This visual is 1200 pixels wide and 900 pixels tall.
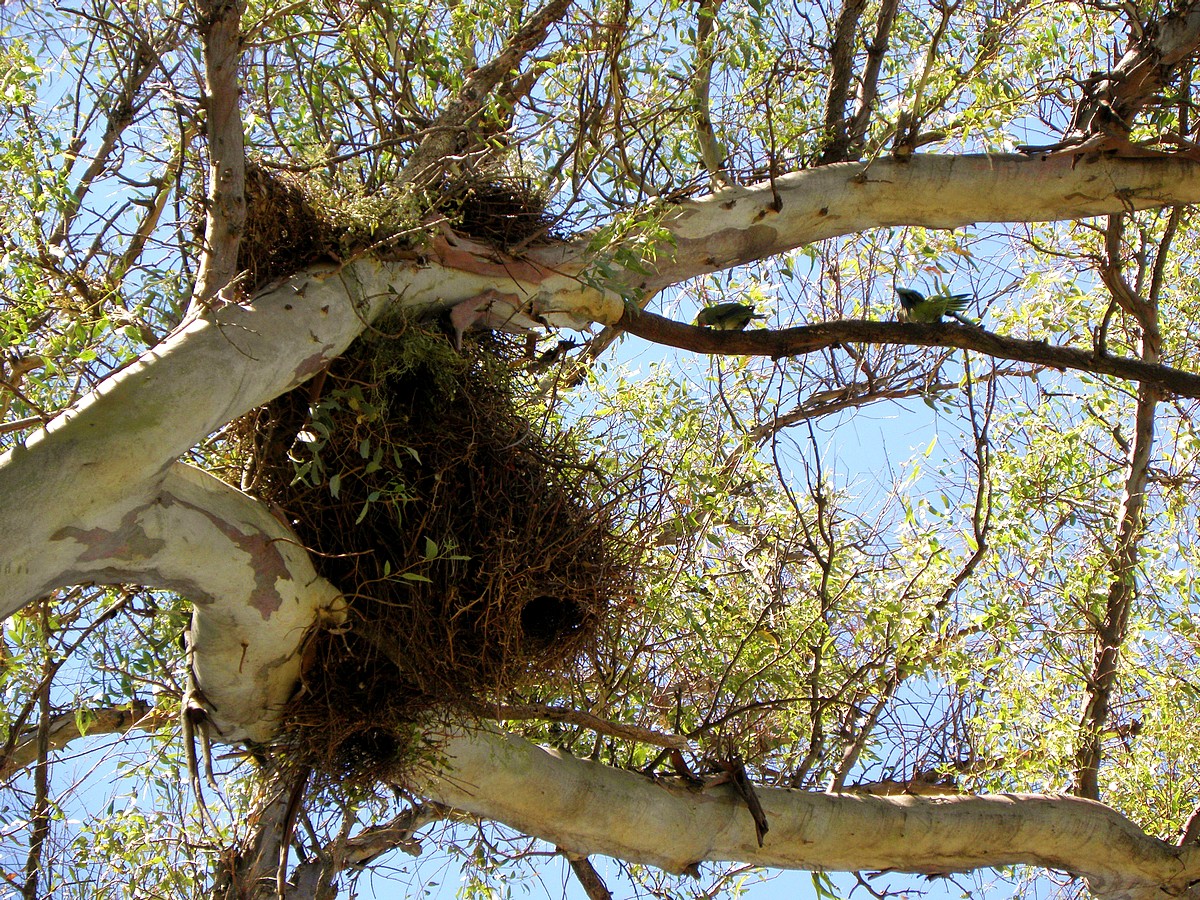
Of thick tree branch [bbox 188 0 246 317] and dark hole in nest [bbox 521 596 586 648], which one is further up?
thick tree branch [bbox 188 0 246 317]

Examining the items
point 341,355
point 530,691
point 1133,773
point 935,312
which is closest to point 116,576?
point 341,355

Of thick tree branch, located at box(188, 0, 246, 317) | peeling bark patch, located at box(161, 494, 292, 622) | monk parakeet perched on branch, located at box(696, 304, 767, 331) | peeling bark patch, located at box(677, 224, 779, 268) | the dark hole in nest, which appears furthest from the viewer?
monk parakeet perched on branch, located at box(696, 304, 767, 331)

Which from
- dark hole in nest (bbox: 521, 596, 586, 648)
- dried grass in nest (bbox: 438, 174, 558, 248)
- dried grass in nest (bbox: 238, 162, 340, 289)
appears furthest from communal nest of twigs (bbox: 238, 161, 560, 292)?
dark hole in nest (bbox: 521, 596, 586, 648)

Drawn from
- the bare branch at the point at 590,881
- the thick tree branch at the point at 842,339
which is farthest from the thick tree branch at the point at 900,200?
the bare branch at the point at 590,881

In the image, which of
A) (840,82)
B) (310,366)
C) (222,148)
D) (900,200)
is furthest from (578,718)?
(840,82)

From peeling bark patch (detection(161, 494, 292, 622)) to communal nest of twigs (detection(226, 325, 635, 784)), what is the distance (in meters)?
0.15

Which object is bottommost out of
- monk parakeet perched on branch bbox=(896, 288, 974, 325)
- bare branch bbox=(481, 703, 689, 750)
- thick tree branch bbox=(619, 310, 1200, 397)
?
bare branch bbox=(481, 703, 689, 750)

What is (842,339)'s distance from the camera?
3174 mm

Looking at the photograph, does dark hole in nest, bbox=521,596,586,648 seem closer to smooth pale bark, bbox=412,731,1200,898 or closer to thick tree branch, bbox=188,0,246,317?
smooth pale bark, bbox=412,731,1200,898

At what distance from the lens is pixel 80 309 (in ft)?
9.45

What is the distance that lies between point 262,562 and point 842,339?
1.74m

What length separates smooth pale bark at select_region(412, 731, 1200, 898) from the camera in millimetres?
3000

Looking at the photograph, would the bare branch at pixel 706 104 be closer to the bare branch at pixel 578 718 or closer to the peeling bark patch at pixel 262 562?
the bare branch at pixel 578 718

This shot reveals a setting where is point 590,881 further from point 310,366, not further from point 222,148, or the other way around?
point 222,148
